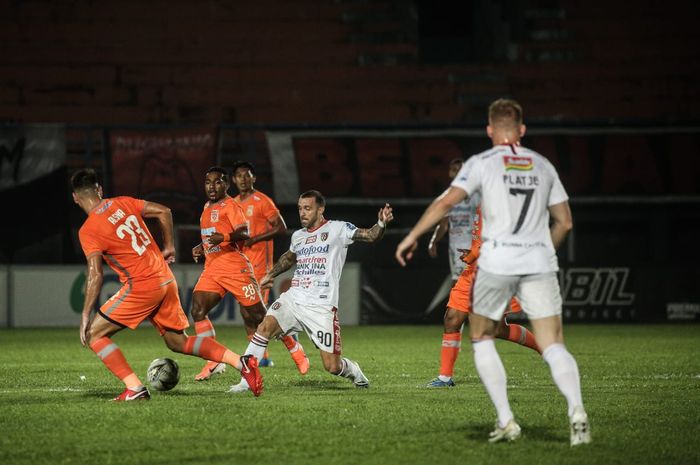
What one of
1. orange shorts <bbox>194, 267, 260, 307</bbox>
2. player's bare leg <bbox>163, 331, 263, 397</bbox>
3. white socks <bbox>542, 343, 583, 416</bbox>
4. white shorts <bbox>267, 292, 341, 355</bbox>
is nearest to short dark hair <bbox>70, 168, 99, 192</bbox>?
player's bare leg <bbox>163, 331, 263, 397</bbox>

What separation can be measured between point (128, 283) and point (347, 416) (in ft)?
7.31

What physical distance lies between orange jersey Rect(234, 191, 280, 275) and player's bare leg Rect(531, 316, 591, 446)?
575 cm

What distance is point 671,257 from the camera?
22.2m

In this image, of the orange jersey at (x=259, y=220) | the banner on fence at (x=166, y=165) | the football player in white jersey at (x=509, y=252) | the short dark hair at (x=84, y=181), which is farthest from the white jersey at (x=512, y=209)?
the banner on fence at (x=166, y=165)

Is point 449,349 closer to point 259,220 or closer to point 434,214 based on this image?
point 259,220

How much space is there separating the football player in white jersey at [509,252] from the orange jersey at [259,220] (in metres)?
5.51

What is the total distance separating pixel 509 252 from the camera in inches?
252

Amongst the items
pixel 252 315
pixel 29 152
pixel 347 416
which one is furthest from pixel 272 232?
pixel 29 152

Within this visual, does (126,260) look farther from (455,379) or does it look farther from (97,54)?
(97,54)

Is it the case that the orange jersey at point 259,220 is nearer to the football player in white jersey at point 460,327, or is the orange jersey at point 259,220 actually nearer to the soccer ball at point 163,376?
the football player in white jersey at point 460,327

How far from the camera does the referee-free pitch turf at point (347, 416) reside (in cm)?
611

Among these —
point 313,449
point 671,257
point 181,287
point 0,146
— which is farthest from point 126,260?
point 671,257

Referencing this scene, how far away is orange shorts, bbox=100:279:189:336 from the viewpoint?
8578mm

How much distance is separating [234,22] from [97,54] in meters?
3.14
